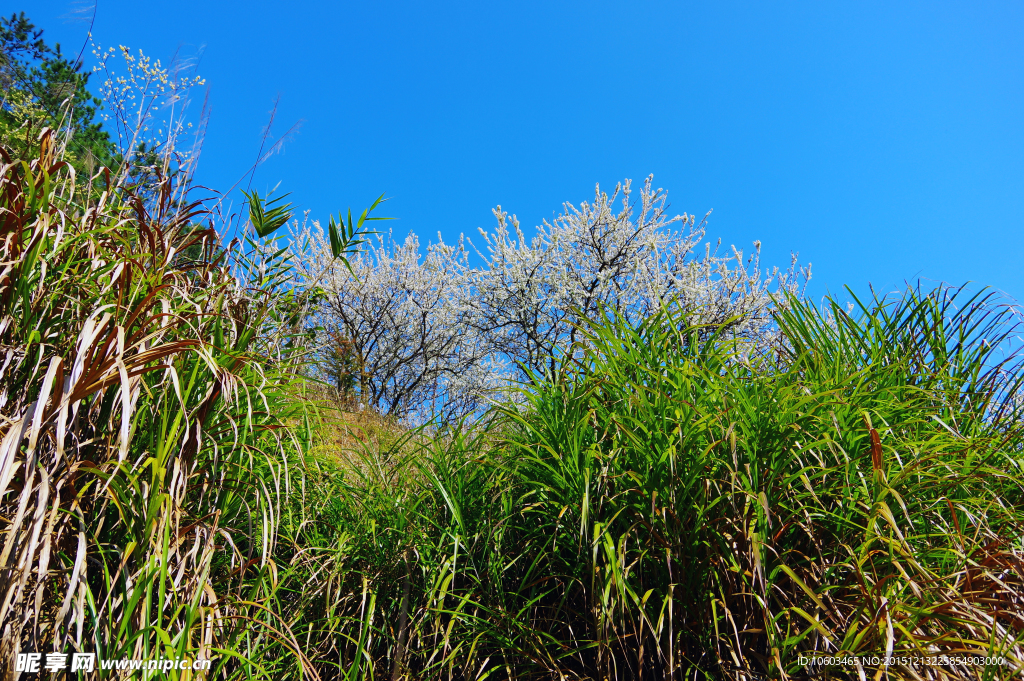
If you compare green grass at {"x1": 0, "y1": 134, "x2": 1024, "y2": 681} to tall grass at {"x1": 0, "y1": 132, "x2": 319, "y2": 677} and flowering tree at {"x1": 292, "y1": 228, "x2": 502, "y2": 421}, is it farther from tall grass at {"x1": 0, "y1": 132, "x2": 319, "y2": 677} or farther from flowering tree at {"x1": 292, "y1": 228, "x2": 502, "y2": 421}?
flowering tree at {"x1": 292, "y1": 228, "x2": 502, "y2": 421}

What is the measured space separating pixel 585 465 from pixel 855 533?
2.83ft

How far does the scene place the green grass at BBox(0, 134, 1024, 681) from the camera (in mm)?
1468

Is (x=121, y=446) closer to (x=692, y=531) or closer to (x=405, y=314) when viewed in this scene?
(x=692, y=531)

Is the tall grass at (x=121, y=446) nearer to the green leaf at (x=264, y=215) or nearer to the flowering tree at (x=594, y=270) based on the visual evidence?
the green leaf at (x=264, y=215)

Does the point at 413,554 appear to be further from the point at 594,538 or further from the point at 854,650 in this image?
the point at 854,650

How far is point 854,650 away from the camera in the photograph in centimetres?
146

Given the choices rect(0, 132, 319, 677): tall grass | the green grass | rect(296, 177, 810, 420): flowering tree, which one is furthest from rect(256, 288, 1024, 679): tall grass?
rect(296, 177, 810, 420): flowering tree

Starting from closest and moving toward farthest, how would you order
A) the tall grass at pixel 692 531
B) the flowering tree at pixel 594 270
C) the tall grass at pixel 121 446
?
the tall grass at pixel 121 446 < the tall grass at pixel 692 531 < the flowering tree at pixel 594 270

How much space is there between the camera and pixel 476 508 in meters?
2.21

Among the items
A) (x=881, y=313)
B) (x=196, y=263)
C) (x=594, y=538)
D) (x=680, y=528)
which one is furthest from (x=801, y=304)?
(x=196, y=263)

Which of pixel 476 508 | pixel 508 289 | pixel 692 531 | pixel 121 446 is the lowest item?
pixel 692 531

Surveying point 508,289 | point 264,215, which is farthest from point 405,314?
point 264,215

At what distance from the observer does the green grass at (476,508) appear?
1468 millimetres

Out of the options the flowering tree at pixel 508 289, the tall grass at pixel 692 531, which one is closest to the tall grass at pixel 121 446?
the tall grass at pixel 692 531
